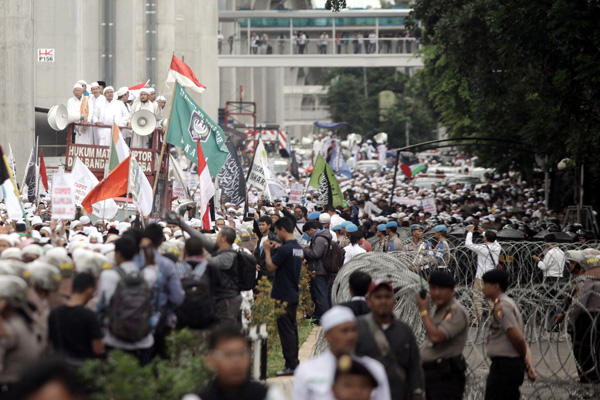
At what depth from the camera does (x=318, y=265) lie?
16750mm

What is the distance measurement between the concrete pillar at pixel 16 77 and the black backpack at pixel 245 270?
1852 centimetres

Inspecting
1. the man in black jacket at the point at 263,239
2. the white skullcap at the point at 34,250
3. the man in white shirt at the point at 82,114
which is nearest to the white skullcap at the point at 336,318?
the white skullcap at the point at 34,250

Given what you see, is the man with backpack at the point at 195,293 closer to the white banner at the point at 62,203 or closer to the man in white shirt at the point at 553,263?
the white banner at the point at 62,203

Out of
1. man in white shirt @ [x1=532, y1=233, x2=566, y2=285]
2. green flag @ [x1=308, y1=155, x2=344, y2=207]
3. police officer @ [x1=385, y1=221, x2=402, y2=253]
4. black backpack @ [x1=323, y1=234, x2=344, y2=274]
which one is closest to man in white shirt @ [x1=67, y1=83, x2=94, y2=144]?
green flag @ [x1=308, y1=155, x2=344, y2=207]

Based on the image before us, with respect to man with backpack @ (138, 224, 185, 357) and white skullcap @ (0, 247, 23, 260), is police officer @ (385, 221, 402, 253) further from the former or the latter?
white skullcap @ (0, 247, 23, 260)

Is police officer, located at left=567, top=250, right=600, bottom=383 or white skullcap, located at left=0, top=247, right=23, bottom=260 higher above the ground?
white skullcap, located at left=0, top=247, right=23, bottom=260

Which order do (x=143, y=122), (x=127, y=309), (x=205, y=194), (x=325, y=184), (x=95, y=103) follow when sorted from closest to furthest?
(x=127, y=309) < (x=205, y=194) < (x=143, y=122) < (x=95, y=103) < (x=325, y=184)

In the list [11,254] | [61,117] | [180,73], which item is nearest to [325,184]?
[180,73]

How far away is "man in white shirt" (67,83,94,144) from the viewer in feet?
71.4

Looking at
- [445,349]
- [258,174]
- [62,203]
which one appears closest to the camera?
[445,349]

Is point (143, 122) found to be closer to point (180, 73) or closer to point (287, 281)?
point (180, 73)

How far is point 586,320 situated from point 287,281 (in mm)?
3185

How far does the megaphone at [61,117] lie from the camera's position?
2070 cm

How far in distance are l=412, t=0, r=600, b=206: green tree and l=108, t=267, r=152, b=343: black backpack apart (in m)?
11.4
